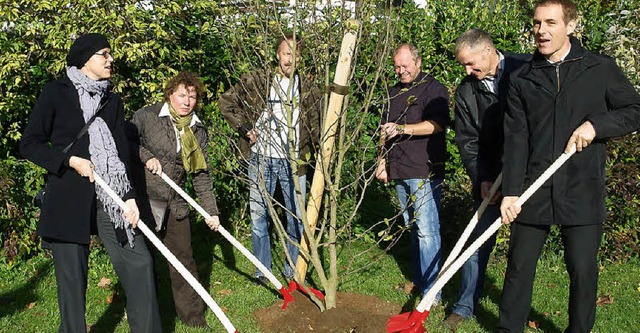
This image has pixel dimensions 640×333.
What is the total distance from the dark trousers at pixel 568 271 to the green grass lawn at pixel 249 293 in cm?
70

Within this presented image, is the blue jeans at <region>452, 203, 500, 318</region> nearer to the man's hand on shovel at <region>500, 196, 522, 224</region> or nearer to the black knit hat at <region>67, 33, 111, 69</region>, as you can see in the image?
the man's hand on shovel at <region>500, 196, 522, 224</region>

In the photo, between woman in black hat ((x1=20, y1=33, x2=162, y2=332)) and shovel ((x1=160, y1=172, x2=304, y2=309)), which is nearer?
woman in black hat ((x1=20, y1=33, x2=162, y2=332))

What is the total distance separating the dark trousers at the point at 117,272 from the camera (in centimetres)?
400

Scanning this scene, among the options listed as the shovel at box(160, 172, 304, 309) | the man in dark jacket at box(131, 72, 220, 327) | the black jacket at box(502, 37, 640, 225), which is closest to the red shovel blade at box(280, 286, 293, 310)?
the shovel at box(160, 172, 304, 309)

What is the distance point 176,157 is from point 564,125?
9.06 ft

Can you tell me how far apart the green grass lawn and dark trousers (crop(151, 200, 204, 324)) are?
0.37 ft

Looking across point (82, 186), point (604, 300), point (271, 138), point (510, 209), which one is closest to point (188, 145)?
point (271, 138)

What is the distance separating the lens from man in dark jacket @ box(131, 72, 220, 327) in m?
4.88

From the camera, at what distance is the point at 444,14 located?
695cm

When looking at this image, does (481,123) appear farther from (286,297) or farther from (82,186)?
(82,186)

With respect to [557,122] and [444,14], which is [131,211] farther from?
[444,14]

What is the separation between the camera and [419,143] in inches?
207

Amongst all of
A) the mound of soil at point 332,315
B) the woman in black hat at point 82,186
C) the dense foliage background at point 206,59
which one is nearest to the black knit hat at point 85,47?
the woman in black hat at point 82,186

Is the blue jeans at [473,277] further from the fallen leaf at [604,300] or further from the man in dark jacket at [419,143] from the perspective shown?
the fallen leaf at [604,300]
